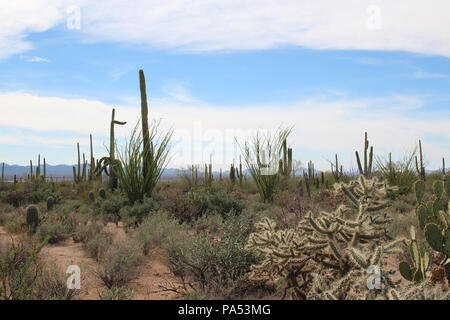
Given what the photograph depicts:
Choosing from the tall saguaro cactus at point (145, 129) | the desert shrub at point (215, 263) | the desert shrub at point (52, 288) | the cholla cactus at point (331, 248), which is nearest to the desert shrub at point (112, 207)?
the tall saguaro cactus at point (145, 129)

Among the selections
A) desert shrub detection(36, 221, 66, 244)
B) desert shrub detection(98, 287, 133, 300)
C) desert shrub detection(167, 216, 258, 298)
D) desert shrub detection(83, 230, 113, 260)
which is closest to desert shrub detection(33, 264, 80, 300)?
desert shrub detection(98, 287, 133, 300)

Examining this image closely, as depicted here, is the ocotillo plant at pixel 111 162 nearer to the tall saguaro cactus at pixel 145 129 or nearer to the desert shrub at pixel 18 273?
the tall saguaro cactus at pixel 145 129

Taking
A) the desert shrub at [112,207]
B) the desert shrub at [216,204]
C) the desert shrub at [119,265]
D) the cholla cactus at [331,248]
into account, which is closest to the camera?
the cholla cactus at [331,248]

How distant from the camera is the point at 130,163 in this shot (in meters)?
10.0

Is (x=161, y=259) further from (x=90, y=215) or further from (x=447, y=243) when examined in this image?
(x=90, y=215)

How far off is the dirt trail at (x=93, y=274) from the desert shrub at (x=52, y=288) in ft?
0.48

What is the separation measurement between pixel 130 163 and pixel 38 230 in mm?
3423

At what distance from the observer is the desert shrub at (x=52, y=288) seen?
3947 millimetres

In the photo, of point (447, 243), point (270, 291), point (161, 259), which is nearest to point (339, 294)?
point (270, 291)

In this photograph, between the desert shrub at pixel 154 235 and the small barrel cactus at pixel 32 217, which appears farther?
the small barrel cactus at pixel 32 217

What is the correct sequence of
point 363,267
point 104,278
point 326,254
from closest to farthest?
point 363,267
point 326,254
point 104,278

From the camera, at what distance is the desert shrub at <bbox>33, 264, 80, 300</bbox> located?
3947mm

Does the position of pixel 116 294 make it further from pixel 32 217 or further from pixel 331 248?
pixel 32 217

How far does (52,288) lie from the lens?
13.3 feet
